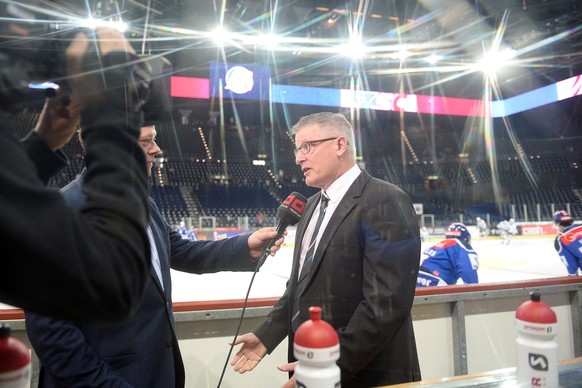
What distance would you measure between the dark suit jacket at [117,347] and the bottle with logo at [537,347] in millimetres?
638

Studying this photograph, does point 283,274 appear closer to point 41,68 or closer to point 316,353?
point 316,353

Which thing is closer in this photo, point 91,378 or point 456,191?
point 91,378

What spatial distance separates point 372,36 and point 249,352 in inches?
353

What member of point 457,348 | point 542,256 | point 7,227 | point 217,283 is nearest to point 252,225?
point 217,283

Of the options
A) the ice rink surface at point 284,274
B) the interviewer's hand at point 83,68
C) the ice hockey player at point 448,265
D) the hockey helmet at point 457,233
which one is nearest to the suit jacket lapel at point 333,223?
the interviewer's hand at point 83,68

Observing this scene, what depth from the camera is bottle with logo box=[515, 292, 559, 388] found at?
59 centimetres

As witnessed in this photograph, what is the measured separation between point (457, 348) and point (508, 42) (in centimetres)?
795

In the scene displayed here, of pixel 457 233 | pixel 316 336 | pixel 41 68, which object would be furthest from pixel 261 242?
pixel 457 233

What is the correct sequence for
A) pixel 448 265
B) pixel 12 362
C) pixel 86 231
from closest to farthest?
pixel 86 231, pixel 12 362, pixel 448 265

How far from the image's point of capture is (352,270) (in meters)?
0.99

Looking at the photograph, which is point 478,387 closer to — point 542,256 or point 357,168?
point 357,168

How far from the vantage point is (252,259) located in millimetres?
1072

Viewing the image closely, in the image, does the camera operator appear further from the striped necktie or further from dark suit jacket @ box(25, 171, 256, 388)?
the striped necktie

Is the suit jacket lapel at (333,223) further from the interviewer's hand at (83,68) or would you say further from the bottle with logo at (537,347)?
the interviewer's hand at (83,68)
